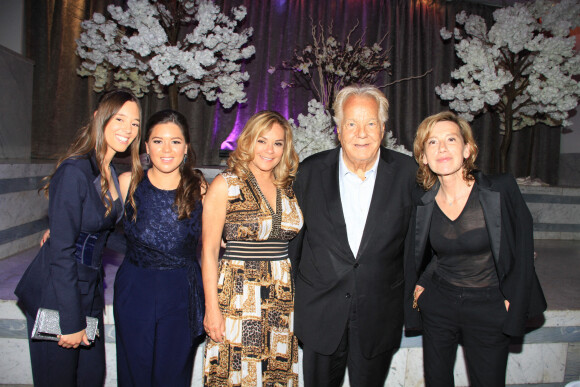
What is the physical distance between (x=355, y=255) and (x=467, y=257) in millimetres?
547

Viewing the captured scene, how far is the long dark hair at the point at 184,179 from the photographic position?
176cm

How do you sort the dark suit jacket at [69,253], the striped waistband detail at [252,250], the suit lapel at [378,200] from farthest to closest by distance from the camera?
1. the striped waistband detail at [252,250]
2. the suit lapel at [378,200]
3. the dark suit jacket at [69,253]

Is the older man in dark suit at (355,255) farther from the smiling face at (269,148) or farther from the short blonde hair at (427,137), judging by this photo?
the smiling face at (269,148)

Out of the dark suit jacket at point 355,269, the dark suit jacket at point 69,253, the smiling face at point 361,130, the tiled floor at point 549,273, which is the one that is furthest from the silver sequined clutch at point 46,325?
the smiling face at point 361,130

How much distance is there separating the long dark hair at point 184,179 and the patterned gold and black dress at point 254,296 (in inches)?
7.0

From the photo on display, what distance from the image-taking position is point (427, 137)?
1.82 m

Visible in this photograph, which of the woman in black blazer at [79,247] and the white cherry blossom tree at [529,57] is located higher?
the white cherry blossom tree at [529,57]


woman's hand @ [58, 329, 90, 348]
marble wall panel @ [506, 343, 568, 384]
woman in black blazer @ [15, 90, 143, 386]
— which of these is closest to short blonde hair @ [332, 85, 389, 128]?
woman in black blazer @ [15, 90, 143, 386]

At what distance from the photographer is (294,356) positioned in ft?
6.13

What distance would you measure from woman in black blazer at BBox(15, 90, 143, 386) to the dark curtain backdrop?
4054 millimetres

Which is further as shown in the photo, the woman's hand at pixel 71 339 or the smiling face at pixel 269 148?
the smiling face at pixel 269 148

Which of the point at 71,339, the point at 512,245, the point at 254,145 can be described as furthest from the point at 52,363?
→ the point at 512,245

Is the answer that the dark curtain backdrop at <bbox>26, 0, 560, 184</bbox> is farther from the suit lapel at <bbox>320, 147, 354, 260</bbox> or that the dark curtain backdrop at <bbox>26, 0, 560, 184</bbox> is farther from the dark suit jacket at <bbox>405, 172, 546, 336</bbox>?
the dark suit jacket at <bbox>405, 172, 546, 336</bbox>

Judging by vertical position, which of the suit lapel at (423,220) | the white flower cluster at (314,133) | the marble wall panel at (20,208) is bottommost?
the marble wall panel at (20,208)
